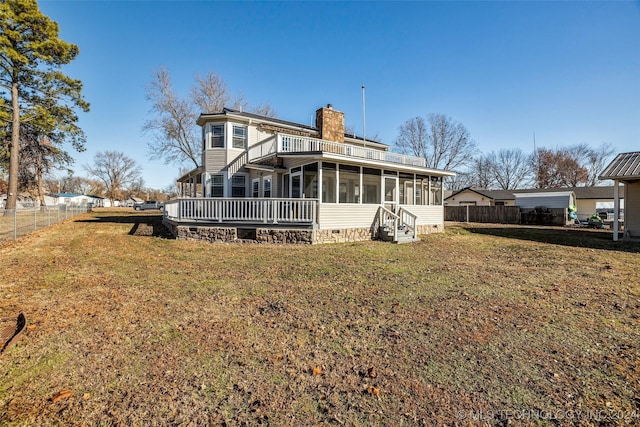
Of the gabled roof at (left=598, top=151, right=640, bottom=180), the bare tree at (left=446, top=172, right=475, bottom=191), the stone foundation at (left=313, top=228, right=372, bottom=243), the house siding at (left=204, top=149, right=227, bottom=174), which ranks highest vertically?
the bare tree at (left=446, top=172, right=475, bottom=191)

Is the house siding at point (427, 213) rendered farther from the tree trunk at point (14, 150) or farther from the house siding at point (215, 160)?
the tree trunk at point (14, 150)

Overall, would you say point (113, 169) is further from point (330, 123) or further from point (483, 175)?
point (483, 175)

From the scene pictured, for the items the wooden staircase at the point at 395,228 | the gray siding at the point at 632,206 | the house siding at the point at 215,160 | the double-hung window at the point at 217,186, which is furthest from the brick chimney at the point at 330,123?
the gray siding at the point at 632,206

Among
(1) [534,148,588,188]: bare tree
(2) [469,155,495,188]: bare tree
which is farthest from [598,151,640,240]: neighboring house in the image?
(2) [469,155,495,188]: bare tree

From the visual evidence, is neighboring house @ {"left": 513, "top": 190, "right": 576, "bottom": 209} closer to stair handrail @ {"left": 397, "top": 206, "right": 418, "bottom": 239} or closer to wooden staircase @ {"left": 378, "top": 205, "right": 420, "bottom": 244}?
stair handrail @ {"left": 397, "top": 206, "right": 418, "bottom": 239}

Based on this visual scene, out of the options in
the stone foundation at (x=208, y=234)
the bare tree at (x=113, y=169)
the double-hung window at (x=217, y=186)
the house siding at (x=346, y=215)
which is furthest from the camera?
the bare tree at (x=113, y=169)

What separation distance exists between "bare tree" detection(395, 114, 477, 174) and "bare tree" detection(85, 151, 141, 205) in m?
71.2

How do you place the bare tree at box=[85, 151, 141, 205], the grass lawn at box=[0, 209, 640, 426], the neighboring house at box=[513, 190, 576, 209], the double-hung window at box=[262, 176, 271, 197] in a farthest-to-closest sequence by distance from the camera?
1. the bare tree at box=[85, 151, 141, 205]
2. the neighboring house at box=[513, 190, 576, 209]
3. the double-hung window at box=[262, 176, 271, 197]
4. the grass lawn at box=[0, 209, 640, 426]

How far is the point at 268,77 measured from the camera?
22.0 m

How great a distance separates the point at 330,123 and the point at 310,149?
3.44 m

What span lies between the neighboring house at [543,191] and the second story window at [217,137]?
2958 centimetres

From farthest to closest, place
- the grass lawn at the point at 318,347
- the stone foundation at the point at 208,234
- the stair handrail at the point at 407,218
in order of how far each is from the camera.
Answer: the stair handrail at the point at 407,218, the stone foundation at the point at 208,234, the grass lawn at the point at 318,347

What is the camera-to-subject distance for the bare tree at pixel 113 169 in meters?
73.7

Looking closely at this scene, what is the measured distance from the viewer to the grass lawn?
228 centimetres
